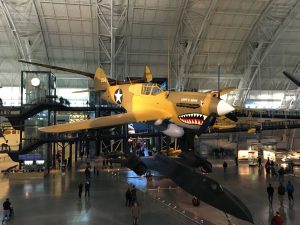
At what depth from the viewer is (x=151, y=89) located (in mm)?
18297

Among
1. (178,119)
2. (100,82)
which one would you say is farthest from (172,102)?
(100,82)

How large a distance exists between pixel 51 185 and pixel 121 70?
25606 mm

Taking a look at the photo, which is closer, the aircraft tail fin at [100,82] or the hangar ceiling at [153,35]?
the aircraft tail fin at [100,82]

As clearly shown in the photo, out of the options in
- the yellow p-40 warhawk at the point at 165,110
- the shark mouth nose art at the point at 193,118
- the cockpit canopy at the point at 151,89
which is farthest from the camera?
the cockpit canopy at the point at 151,89

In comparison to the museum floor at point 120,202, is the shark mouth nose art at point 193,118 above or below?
above

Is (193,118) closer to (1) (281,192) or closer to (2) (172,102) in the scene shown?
(2) (172,102)

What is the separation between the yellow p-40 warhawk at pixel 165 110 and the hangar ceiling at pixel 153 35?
66.2ft

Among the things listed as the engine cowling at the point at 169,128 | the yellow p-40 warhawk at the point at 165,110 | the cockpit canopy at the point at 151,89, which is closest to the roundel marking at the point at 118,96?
the yellow p-40 warhawk at the point at 165,110

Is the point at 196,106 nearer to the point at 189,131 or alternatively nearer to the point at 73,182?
the point at 189,131

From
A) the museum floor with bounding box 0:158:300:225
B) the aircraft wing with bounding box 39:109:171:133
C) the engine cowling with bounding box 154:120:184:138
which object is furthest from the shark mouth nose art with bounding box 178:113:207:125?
the museum floor with bounding box 0:158:300:225

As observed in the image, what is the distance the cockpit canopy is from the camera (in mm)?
18056

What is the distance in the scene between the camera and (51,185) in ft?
79.6

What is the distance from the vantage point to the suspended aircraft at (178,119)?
1362cm

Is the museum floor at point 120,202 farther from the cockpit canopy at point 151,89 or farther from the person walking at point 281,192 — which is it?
the cockpit canopy at point 151,89
